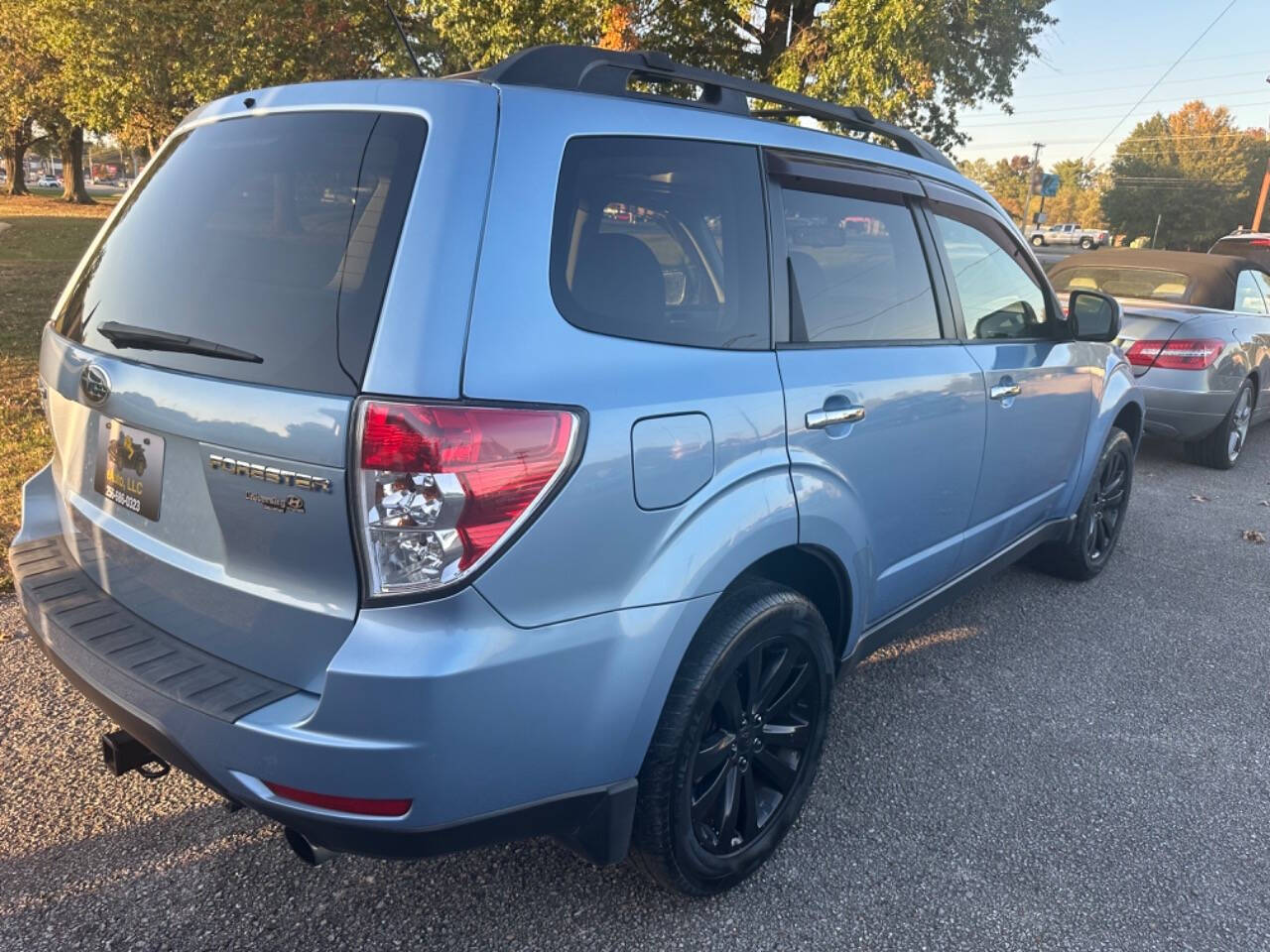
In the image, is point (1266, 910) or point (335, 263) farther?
point (1266, 910)

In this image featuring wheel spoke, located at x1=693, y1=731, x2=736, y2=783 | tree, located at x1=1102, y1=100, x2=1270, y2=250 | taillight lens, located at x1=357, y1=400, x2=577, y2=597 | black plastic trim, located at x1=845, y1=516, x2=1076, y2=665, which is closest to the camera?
taillight lens, located at x1=357, y1=400, x2=577, y2=597

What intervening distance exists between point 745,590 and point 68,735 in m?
2.25

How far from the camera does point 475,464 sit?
160 centimetres

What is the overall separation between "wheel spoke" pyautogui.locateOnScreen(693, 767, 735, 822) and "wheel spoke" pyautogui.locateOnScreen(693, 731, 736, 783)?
0.11 ft

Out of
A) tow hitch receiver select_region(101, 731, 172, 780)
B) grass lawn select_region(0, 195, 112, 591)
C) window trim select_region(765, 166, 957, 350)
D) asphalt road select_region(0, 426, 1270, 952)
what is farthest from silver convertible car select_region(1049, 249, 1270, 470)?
grass lawn select_region(0, 195, 112, 591)

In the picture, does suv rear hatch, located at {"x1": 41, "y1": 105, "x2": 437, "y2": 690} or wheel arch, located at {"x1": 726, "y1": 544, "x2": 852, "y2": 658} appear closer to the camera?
suv rear hatch, located at {"x1": 41, "y1": 105, "x2": 437, "y2": 690}

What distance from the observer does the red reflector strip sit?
5.43 ft

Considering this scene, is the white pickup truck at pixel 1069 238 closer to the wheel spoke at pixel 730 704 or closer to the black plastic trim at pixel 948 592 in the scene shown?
the black plastic trim at pixel 948 592

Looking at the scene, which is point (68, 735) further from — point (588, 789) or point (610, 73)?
point (610, 73)

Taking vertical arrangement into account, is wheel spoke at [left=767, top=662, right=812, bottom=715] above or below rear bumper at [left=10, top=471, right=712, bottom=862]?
below

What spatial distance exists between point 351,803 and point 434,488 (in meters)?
0.62

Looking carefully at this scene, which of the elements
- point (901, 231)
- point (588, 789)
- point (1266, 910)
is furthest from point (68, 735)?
point (1266, 910)

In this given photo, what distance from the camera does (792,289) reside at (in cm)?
239

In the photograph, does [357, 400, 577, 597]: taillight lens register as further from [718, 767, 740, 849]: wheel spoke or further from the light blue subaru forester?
[718, 767, 740, 849]: wheel spoke
